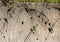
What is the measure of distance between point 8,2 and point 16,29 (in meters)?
0.46

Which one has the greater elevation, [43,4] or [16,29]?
[43,4]

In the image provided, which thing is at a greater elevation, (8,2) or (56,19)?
(8,2)

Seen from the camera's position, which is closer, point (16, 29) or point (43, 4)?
point (16, 29)

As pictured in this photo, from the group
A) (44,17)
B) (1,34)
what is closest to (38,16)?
(44,17)

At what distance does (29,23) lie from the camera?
3482 millimetres

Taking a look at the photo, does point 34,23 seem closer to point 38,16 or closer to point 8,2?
point 38,16

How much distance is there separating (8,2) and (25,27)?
478 mm

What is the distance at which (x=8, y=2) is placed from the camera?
11.5ft

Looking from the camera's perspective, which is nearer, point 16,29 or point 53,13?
point 16,29

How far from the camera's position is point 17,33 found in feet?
11.0

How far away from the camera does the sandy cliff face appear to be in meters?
3.35

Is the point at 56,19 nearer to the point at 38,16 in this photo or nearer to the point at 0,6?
the point at 38,16

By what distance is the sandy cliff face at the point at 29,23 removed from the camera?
335cm

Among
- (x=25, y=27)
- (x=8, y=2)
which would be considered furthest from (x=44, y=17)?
(x=8, y=2)
